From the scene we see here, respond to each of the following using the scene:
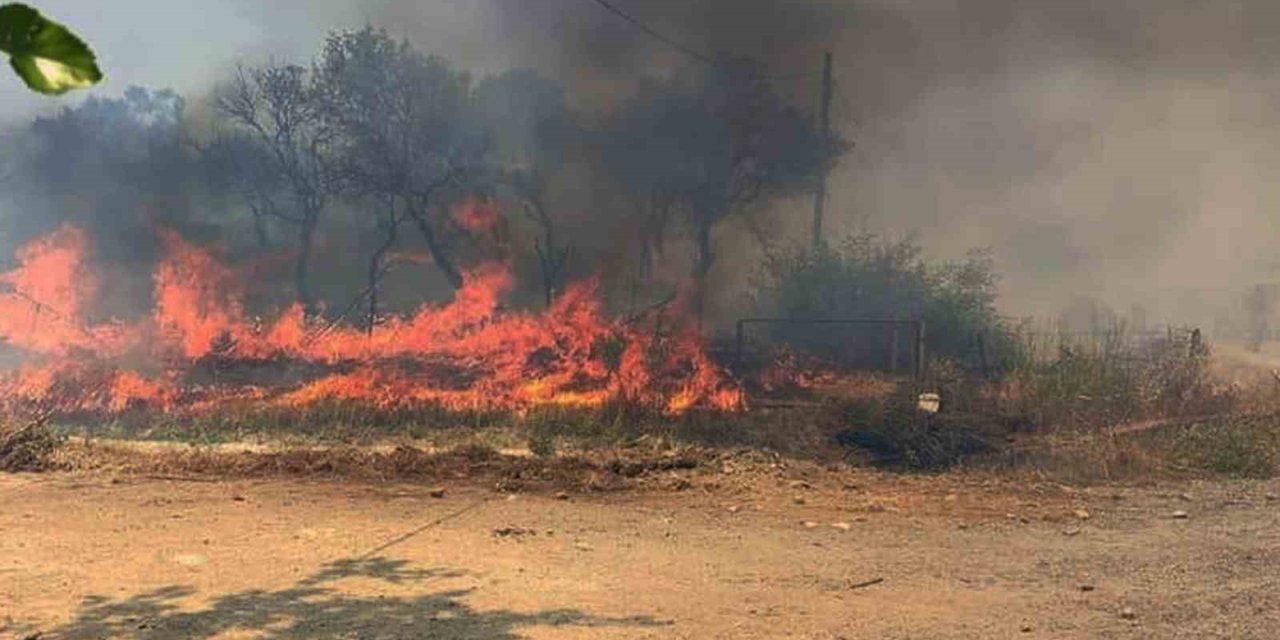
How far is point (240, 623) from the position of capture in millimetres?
5395

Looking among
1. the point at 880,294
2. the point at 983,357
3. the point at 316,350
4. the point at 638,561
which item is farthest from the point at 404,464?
the point at 880,294

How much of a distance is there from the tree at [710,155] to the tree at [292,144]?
7549 mm

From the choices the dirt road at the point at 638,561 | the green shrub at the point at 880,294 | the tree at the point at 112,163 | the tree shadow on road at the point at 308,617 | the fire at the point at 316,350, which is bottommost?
the tree shadow on road at the point at 308,617

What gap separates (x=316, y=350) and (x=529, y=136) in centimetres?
764

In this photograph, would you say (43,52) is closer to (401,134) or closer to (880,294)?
(880,294)

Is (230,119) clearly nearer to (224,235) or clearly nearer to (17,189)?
(224,235)

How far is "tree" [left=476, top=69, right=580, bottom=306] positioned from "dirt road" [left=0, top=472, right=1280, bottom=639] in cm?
1421

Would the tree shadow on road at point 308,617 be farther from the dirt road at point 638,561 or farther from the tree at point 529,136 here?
the tree at point 529,136

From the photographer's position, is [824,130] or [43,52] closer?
[43,52]

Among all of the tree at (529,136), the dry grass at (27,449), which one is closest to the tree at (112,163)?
the tree at (529,136)

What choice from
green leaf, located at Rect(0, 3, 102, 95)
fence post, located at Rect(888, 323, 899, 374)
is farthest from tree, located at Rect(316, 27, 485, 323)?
green leaf, located at Rect(0, 3, 102, 95)

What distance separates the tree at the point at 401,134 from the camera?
23.6 meters

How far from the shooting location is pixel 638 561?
6.80m

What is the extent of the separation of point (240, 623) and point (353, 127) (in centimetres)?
2093
